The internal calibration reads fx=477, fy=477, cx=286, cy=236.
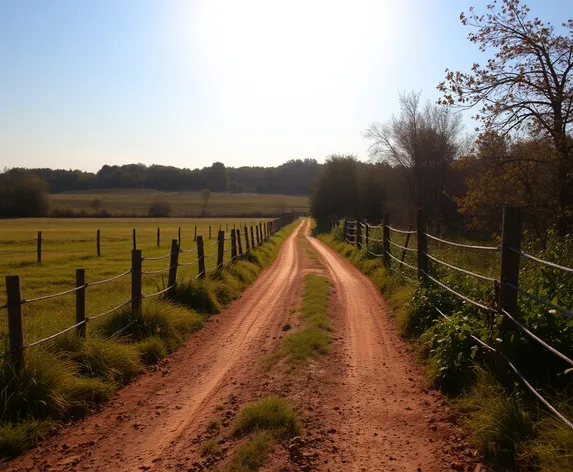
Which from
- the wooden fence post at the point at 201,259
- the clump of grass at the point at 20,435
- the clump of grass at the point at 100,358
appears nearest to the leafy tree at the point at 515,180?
the wooden fence post at the point at 201,259

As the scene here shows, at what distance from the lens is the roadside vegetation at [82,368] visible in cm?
463

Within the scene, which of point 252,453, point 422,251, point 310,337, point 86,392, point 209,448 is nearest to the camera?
point 252,453

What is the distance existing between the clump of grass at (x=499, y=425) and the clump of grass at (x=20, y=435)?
3.97m

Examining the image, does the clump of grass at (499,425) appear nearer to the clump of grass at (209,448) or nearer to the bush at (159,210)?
the clump of grass at (209,448)

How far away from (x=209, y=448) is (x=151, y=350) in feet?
10.8

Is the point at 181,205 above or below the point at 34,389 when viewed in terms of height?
above

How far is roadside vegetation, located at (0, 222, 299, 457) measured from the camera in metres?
4.63

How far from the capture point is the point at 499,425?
3.95 metres

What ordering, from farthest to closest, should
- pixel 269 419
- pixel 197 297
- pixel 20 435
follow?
pixel 197 297 < pixel 269 419 < pixel 20 435

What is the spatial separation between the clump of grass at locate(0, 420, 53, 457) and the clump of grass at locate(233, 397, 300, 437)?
186cm

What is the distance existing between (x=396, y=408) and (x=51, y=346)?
4.15 metres

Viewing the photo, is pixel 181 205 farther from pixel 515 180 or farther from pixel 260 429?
pixel 260 429

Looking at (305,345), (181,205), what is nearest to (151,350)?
(305,345)

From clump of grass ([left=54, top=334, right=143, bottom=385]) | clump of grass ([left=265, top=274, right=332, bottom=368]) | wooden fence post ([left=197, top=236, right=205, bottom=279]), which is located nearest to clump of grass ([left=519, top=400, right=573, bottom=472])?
clump of grass ([left=265, top=274, right=332, bottom=368])
